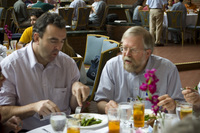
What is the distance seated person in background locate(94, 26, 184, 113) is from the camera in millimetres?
2275

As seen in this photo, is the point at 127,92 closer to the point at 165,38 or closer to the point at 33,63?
the point at 33,63

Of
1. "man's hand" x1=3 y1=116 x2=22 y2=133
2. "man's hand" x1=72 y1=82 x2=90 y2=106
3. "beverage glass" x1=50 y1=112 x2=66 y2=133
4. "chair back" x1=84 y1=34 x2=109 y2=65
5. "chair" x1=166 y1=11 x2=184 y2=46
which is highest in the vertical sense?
"beverage glass" x1=50 y1=112 x2=66 y2=133

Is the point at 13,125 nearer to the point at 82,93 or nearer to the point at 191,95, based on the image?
the point at 82,93

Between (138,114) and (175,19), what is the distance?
24.2 ft

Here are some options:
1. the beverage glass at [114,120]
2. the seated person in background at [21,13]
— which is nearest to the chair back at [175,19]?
the seated person in background at [21,13]

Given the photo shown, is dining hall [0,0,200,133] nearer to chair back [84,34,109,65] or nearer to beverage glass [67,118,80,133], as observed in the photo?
beverage glass [67,118,80,133]

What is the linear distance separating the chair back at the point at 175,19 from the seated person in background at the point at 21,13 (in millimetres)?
3878

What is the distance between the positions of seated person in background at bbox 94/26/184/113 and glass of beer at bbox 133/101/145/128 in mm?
668

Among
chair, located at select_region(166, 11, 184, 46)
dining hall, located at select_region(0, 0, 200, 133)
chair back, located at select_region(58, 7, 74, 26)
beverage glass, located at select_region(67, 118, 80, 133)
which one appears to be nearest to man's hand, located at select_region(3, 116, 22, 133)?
dining hall, located at select_region(0, 0, 200, 133)

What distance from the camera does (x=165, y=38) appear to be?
9.58 metres

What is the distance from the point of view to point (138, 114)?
1.59 metres

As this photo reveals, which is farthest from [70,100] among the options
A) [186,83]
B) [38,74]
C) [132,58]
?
[186,83]

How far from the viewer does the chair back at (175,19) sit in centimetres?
853

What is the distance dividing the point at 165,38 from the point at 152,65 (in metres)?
7.39
